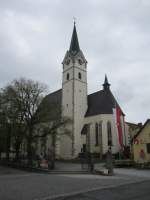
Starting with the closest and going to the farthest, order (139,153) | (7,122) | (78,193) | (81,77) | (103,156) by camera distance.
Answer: (78,193) → (7,122) → (139,153) → (103,156) → (81,77)

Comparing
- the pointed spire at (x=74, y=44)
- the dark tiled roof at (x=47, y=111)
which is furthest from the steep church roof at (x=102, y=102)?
the dark tiled roof at (x=47, y=111)

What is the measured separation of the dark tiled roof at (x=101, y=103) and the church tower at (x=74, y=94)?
1.47m

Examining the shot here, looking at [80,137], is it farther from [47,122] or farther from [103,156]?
[47,122]

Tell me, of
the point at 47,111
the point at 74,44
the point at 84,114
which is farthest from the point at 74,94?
the point at 47,111

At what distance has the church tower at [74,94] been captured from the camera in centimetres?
4153

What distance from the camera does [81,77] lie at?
46.8 m

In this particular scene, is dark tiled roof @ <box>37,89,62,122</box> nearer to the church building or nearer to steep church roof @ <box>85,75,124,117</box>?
the church building

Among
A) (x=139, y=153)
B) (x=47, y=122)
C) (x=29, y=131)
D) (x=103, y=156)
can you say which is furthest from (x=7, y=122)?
(x=103, y=156)

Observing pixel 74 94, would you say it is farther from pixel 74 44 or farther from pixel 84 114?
pixel 74 44

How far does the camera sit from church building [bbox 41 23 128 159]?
3953 cm

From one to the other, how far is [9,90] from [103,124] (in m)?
19.8

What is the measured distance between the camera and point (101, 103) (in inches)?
1668

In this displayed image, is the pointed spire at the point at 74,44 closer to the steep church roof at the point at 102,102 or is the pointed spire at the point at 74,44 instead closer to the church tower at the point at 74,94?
the church tower at the point at 74,94

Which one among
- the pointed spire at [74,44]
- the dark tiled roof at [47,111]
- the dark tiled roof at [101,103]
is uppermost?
the pointed spire at [74,44]
